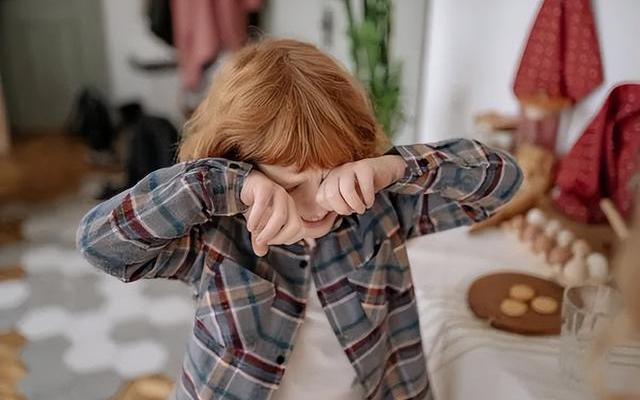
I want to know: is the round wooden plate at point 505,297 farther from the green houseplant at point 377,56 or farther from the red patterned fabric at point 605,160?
the green houseplant at point 377,56

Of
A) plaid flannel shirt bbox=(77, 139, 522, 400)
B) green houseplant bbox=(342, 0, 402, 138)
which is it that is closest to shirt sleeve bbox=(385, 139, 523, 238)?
plaid flannel shirt bbox=(77, 139, 522, 400)

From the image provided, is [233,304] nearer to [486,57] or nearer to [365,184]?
[365,184]

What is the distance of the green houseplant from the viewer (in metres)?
1.74

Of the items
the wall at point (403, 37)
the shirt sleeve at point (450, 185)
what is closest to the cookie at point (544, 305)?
the shirt sleeve at point (450, 185)

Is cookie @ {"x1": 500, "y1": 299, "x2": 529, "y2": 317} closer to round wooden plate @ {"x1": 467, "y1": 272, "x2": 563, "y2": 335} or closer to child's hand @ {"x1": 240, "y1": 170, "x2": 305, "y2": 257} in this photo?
round wooden plate @ {"x1": 467, "y1": 272, "x2": 563, "y2": 335}

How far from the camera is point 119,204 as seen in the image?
0.77 meters

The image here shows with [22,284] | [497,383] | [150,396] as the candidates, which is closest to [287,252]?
[497,383]

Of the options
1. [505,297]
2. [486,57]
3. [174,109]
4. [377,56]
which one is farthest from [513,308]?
[174,109]

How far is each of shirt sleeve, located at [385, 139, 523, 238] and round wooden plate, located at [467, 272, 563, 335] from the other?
0.45ft

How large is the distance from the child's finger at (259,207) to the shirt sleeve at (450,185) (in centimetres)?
17

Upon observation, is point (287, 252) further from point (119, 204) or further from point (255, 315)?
point (119, 204)

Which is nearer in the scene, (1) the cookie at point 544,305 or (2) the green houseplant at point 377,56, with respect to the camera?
(1) the cookie at point 544,305

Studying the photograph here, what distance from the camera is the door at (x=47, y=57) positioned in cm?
323

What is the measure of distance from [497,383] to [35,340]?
55.8 inches
